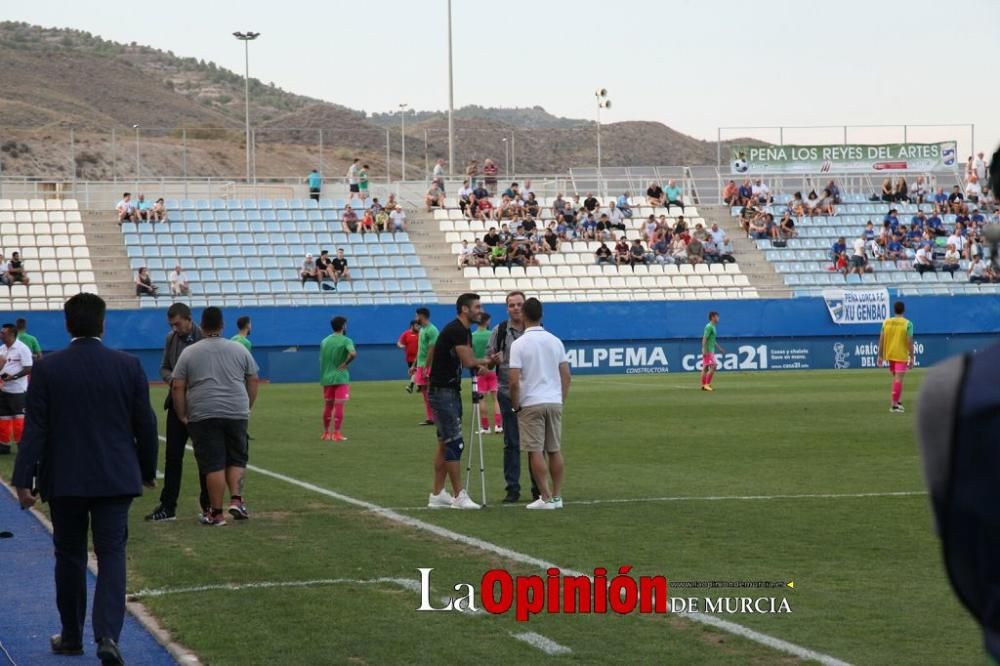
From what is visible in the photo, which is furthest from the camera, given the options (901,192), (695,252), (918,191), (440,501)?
(918,191)

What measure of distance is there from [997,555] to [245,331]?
2101 centimetres

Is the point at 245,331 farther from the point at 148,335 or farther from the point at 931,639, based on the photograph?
the point at 148,335

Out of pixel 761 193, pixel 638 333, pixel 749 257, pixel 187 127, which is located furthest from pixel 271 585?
pixel 187 127

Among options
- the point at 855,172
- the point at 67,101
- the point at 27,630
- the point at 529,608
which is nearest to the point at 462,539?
the point at 529,608

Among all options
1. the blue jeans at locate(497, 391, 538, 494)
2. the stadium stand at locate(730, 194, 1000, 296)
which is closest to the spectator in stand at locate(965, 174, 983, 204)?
the stadium stand at locate(730, 194, 1000, 296)

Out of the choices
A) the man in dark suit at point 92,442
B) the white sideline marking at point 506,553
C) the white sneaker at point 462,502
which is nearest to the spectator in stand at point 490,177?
the white sideline marking at point 506,553

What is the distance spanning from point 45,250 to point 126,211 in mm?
3599

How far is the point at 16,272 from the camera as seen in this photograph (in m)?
44.8

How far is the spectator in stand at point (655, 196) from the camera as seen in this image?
5612 cm

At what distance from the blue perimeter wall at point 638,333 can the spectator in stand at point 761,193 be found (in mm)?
9762

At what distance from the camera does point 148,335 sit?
43.7 meters

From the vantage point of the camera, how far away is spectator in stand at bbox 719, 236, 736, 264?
52.8m

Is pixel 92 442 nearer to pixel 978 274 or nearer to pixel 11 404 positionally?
pixel 11 404

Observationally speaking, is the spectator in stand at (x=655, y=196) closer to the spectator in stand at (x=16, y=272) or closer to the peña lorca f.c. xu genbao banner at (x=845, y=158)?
the peña lorca f.c. xu genbao banner at (x=845, y=158)
